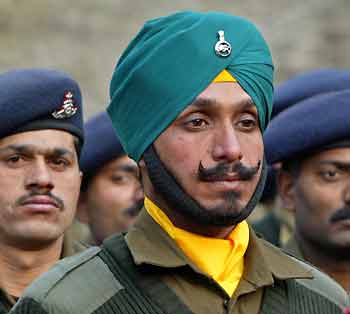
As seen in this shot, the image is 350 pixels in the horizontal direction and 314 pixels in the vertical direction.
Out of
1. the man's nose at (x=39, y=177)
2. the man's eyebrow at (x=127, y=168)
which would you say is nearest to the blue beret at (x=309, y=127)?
the man's nose at (x=39, y=177)

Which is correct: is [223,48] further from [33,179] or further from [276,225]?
[276,225]

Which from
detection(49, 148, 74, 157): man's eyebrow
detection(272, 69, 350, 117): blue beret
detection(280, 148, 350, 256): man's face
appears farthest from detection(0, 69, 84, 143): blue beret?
detection(272, 69, 350, 117): blue beret

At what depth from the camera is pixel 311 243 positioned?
21.4 feet

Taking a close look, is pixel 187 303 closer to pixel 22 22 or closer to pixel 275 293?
pixel 275 293

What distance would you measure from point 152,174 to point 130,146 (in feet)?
0.46

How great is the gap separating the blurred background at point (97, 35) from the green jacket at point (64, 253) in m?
7.33

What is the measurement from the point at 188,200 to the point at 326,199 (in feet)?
7.27

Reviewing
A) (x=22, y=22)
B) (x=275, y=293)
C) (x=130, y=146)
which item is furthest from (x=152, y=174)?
(x=22, y=22)

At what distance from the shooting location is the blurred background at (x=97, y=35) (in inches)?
544

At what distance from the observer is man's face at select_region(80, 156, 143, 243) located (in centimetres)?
774

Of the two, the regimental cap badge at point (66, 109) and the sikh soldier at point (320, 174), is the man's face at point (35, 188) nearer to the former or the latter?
the regimental cap badge at point (66, 109)

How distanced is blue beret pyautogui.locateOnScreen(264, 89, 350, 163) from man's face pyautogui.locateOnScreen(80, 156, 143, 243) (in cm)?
122

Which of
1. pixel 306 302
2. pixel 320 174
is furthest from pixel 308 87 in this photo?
pixel 306 302

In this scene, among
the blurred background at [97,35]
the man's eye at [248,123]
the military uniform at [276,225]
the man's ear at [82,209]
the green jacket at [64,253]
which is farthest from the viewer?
the blurred background at [97,35]
